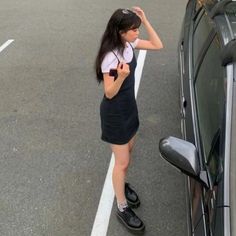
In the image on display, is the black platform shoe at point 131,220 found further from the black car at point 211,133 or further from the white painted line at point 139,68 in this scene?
the white painted line at point 139,68

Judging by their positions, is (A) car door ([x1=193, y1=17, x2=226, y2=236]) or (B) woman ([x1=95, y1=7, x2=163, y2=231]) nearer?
(A) car door ([x1=193, y1=17, x2=226, y2=236])

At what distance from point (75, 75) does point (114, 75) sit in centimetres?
350

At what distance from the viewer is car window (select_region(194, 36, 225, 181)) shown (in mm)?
2450

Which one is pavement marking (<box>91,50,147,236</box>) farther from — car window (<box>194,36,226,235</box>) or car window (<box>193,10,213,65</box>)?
car window (<box>193,10,213,65</box>)

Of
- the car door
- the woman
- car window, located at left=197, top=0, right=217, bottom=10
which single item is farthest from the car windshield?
the woman

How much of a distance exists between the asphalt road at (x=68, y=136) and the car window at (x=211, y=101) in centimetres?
102

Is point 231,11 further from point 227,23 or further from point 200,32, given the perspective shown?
point 200,32

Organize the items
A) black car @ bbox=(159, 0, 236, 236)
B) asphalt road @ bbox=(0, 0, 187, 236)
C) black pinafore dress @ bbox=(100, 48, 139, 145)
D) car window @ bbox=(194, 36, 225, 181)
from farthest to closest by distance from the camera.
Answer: asphalt road @ bbox=(0, 0, 187, 236) → black pinafore dress @ bbox=(100, 48, 139, 145) → car window @ bbox=(194, 36, 225, 181) → black car @ bbox=(159, 0, 236, 236)

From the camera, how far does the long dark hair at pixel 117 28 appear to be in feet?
8.83

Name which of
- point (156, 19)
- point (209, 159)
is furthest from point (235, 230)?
point (156, 19)

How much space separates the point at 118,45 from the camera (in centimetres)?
275

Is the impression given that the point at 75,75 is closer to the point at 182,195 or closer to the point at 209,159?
the point at 182,195

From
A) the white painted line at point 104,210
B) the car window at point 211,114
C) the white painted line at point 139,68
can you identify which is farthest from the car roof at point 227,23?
the white painted line at point 139,68

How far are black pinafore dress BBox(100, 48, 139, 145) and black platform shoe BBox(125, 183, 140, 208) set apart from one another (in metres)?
0.73
